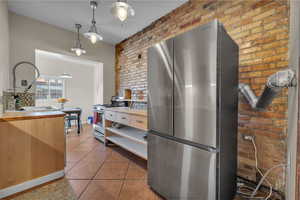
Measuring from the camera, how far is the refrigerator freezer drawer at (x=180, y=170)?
1178mm

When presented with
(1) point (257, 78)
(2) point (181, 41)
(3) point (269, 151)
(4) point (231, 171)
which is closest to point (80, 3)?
(2) point (181, 41)

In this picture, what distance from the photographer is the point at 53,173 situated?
1.88 m

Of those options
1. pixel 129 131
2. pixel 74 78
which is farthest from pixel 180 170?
pixel 74 78

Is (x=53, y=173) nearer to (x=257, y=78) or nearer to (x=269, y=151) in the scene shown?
(x=269, y=151)

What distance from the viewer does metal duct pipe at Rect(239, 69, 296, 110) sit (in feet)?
3.53

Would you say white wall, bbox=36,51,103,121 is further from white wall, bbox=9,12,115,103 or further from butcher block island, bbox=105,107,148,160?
butcher block island, bbox=105,107,148,160

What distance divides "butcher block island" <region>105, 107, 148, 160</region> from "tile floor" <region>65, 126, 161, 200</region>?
220mm

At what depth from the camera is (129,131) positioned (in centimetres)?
295

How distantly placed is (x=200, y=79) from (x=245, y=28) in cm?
123

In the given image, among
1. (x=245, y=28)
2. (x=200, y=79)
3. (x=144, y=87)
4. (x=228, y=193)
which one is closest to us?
(x=200, y=79)

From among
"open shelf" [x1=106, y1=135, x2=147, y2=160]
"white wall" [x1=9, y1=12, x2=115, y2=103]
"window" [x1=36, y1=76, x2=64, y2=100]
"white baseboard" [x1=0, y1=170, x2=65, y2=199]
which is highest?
"white wall" [x1=9, y1=12, x2=115, y2=103]

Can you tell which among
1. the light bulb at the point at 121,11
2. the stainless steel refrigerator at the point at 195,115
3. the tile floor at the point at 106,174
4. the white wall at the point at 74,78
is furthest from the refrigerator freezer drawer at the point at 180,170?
the white wall at the point at 74,78

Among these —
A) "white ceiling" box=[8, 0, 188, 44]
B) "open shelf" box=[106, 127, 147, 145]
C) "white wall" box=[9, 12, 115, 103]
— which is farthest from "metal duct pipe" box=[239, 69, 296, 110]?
"white wall" box=[9, 12, 115, 103]

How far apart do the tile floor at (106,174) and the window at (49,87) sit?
349cm
